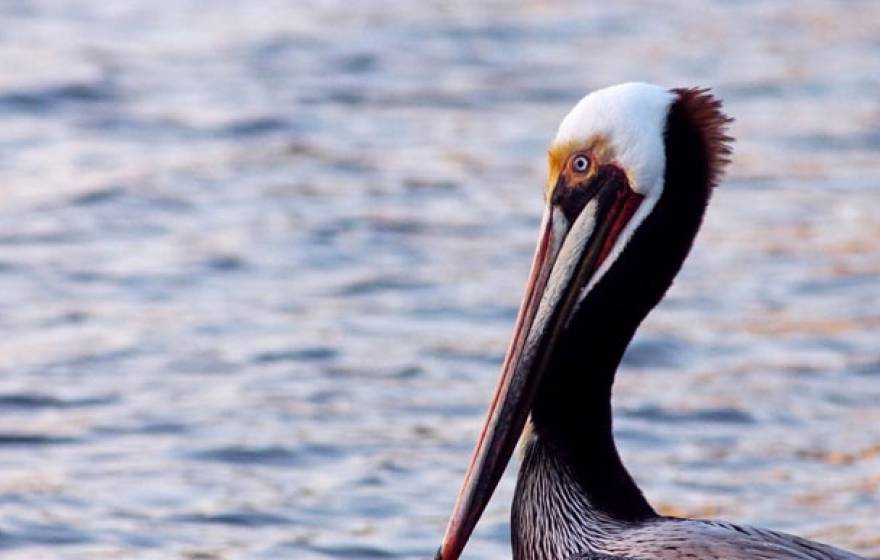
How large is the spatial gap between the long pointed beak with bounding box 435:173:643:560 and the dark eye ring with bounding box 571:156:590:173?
0.11m

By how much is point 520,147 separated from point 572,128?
621 cm

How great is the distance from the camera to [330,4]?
46.9ft

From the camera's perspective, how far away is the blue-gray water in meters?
7.27

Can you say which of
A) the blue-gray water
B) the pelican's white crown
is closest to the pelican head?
the pelican's white crown

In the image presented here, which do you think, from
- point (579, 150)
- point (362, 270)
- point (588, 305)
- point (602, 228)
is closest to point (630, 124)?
point (579, 150)

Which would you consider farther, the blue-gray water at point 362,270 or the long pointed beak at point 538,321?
the blue-gray water at point 362,270

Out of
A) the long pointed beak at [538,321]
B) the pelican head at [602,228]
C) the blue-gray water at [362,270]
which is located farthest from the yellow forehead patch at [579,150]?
the blue-gray water at [362,270]

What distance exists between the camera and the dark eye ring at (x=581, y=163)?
5.27 meters

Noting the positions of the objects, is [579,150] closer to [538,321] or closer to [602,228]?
[602,228]

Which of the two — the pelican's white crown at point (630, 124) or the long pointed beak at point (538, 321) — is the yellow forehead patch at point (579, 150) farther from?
the long pointed beak at point (538, 321)

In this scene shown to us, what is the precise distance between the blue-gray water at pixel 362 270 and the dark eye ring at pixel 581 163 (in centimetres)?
191

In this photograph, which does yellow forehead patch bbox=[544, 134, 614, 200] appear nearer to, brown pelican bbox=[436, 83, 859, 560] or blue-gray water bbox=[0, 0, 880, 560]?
brown pelican bbox=[436, 83, 859, 560]

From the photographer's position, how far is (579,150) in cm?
Result: 525

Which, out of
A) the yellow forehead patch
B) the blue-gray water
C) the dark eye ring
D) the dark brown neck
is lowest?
the dark brown neck
